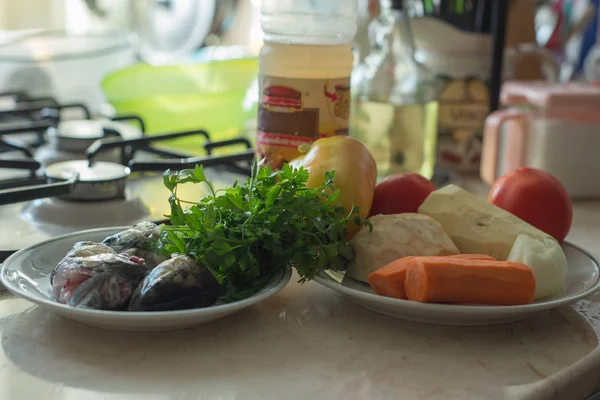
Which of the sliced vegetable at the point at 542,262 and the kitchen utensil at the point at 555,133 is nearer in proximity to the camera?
the sliced vegetable at the point at 542,262

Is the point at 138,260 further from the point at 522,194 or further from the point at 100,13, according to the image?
the point at 100,13

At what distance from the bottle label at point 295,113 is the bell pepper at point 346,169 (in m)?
0.12

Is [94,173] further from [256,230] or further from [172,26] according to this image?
[172,26]

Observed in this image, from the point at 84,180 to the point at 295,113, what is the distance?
24 cm

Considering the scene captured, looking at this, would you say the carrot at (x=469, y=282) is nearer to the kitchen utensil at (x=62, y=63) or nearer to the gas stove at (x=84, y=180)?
the gas stove at (x=84, y=180)

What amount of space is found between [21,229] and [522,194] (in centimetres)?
51

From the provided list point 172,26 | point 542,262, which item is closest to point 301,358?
point 542,262

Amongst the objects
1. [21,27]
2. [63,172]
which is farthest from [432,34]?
[21,27]

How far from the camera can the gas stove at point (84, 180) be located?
75 centimetres

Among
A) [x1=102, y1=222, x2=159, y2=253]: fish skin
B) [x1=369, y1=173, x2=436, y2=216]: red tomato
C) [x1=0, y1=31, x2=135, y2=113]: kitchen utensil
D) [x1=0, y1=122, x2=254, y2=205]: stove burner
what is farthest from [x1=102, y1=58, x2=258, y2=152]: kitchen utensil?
[x1=102, y1=222, x2=159, y2=253]: fish skin

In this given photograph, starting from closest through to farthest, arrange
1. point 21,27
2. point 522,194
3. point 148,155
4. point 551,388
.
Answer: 1. point 551,388
2. point 522,194
3. point 148,155
4. point 21,27

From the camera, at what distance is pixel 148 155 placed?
115 cm

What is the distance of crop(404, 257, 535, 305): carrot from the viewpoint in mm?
511

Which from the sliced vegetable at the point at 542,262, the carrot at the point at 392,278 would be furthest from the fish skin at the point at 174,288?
the sliced vegetable at the point at 542,262
